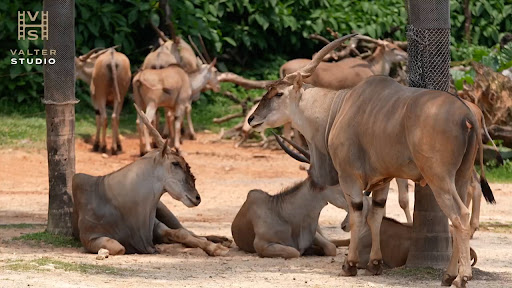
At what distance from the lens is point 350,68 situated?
56.6ft

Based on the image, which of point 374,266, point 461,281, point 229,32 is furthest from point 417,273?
point 229,32

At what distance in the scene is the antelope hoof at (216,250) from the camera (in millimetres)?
9484

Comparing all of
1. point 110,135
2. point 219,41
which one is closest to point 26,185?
point 110,135

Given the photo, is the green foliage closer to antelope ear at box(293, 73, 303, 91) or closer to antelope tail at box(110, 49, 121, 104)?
antelope tail at box(110, 49, 121, 104)

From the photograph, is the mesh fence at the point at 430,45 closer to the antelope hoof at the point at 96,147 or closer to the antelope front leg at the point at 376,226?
the antelope front leg at the point at 376,226

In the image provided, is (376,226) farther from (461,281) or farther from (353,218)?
(461,281)

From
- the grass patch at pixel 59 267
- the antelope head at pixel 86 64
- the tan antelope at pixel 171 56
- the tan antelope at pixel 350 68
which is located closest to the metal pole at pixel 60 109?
the grass patch at pixel 59 267

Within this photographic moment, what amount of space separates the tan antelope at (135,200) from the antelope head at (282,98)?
903 millimetres

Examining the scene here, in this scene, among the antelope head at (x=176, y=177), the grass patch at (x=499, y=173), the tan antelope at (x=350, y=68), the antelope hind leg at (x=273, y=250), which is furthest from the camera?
the tan antelope at (x=350, y=68)

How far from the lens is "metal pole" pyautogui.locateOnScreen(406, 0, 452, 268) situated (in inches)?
329

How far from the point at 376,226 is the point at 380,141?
0.81 m

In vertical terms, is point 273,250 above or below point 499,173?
above

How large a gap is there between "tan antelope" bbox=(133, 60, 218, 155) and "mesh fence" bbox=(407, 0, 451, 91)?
8473 mm

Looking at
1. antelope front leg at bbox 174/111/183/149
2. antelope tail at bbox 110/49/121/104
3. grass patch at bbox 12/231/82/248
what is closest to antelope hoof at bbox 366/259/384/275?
grass patch at bbox 12/231/82/248
